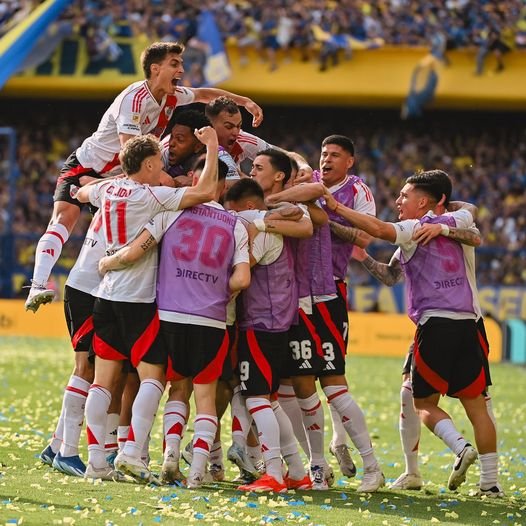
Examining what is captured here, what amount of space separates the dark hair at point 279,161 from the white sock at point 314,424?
1530 mm

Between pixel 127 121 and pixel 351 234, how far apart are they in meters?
1.79

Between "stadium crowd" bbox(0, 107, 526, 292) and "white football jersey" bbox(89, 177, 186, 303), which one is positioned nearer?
"white football jersey" bbox(89, 177, 186, 303)

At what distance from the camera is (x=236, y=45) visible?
29562mm

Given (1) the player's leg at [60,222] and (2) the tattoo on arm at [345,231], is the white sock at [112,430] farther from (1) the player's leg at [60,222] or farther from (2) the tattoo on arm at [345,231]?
(2) the tattoo on arm at [345,231]

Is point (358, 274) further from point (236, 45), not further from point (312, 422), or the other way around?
point (312, 422)

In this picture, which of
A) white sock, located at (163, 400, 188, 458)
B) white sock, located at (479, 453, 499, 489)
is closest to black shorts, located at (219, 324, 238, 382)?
white sock, located at (163, 400, 188, 458)

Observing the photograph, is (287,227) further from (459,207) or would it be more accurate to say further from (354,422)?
(459,207)

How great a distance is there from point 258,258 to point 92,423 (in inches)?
59.6

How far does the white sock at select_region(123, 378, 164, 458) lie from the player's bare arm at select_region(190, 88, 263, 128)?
98.7 inches

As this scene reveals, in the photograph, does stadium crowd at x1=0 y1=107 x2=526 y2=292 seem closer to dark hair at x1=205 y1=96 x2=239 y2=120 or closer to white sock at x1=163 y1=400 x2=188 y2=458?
dark hair at x1=205 y1=96 x2=239 y2=120

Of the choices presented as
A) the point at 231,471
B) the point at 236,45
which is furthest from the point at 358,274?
the point at 231,471

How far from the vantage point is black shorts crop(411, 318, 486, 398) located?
26.2 feet

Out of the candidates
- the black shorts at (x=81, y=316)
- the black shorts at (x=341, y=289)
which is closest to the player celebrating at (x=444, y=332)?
the black shorts at (x=341, y=289)

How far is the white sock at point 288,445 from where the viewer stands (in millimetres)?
7820
